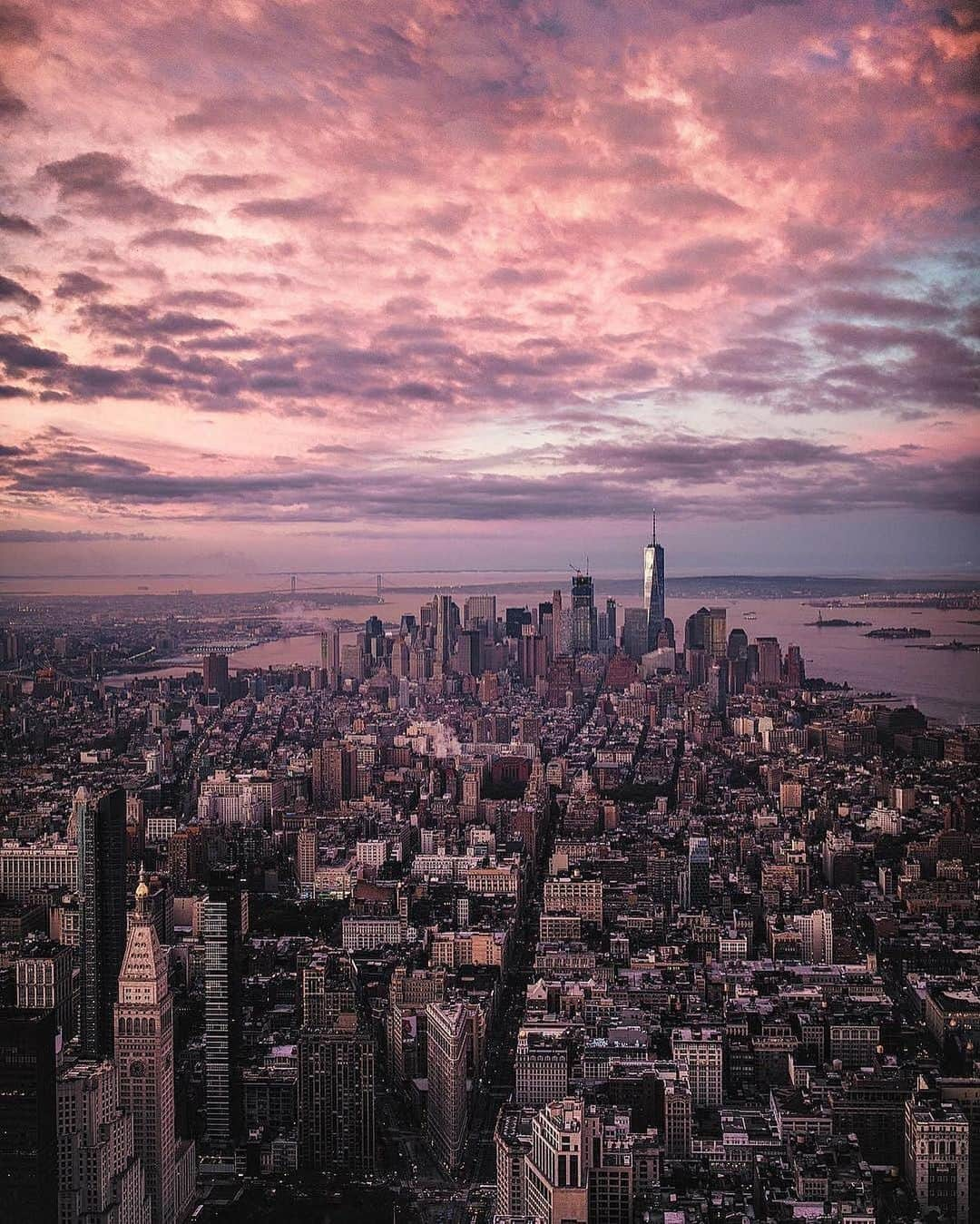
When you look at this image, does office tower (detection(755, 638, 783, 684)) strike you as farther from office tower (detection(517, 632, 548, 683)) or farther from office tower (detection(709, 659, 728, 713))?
office tower (detection(517, 632, 548, 683))

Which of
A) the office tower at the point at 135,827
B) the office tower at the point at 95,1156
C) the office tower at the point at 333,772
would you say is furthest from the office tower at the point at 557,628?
the office tower at the point at 95,1156

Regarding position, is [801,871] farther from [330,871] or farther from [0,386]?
[0,386]

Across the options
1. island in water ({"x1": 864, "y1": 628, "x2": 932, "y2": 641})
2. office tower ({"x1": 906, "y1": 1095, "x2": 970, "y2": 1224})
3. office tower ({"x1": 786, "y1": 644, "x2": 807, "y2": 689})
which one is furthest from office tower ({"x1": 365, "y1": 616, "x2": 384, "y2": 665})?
office tower ({"x1": 906, "y1": 1095, "x2": 970, "y2": 1224})

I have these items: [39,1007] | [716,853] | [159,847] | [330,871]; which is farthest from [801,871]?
[39,1007]

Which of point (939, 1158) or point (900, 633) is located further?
point (900, 633)

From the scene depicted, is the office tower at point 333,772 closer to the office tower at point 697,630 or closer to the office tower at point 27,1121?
the office tower at point 697,630

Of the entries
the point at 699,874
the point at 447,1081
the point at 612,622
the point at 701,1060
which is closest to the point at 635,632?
the point at 612,622

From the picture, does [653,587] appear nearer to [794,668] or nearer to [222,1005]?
[794,668]
